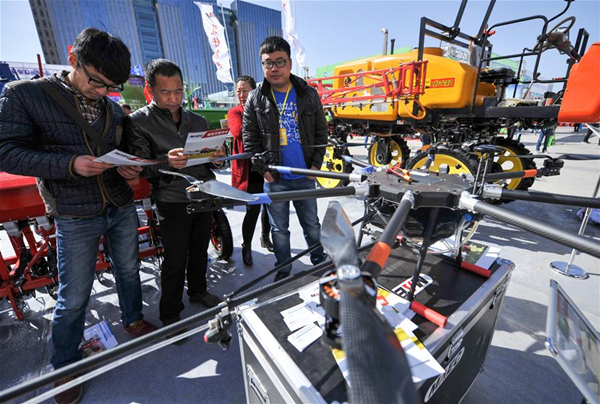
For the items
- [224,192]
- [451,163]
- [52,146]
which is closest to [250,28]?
[451,163]

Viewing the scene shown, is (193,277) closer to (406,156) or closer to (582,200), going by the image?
(582,200)

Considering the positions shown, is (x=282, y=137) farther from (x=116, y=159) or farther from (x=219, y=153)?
(x=116, y=159)

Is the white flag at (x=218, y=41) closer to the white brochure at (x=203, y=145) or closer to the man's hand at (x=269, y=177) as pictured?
the man's hand at (x=269, y=177)

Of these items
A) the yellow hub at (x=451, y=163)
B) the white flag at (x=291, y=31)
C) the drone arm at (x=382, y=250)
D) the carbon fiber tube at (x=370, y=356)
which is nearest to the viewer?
the carbon fiber tube at (x=370, y=356)

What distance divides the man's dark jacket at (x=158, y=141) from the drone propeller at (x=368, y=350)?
1714 mm

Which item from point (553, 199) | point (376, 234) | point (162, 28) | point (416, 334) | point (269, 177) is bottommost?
point (416, 334)

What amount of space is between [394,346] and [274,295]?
960 millimetres

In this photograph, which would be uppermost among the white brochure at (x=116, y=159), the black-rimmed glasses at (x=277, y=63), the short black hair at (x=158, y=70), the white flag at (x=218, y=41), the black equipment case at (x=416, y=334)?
the white flag at (x=218, y=41)

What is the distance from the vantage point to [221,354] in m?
2.02

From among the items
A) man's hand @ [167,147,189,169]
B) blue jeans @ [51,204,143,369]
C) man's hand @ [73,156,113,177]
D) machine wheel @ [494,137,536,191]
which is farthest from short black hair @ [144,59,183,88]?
machine wheel @ [494,137,536,191]

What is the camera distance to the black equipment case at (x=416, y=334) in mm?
986

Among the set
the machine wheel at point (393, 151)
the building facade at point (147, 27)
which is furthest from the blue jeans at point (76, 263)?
the building facade at point (147, 27)

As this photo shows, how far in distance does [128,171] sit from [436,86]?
4.09 metres

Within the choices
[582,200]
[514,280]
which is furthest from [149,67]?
[514,280]
